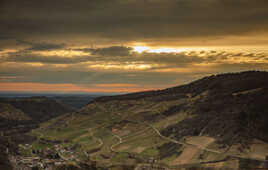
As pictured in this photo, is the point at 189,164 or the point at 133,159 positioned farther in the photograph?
the point at 133,159

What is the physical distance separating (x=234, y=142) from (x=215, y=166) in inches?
1485

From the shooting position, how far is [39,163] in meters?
193

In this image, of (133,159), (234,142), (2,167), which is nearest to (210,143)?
(234,142)

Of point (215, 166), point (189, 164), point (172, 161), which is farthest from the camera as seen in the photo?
point (172, 161)

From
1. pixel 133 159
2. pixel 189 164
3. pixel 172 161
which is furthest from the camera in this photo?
pixel 133 159

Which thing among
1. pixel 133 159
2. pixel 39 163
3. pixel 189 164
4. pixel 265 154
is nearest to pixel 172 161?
pixel 189 164

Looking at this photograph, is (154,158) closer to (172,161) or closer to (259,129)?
(172,161)

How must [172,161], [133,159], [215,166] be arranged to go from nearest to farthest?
[215,166]
[172,161]
[133,159]

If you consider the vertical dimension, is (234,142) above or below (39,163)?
above

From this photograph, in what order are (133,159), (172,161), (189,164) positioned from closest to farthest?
(189,164)
(172,161)
(133,159)

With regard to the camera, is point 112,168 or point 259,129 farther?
point 259,129

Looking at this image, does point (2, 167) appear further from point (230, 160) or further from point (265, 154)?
point (265, 154)

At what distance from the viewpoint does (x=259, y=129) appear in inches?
7800

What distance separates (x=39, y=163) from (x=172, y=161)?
88119 mm
